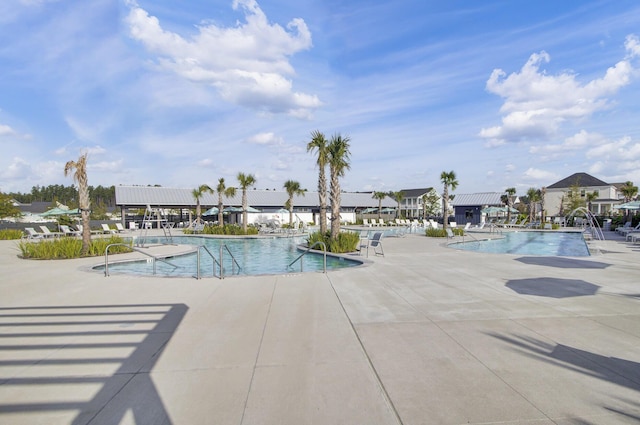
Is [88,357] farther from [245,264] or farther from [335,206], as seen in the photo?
[335,206]

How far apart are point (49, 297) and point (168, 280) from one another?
94.4 inches


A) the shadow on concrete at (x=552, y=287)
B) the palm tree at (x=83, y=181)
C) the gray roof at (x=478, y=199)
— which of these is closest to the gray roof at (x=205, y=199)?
the gray roof at (x=478, y=199)

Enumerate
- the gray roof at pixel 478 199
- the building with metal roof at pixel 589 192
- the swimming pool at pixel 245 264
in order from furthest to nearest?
the building with metal roof at pixel 589 192
the gray roof at pixel 478 199
the swimming pool at pixel 245 264

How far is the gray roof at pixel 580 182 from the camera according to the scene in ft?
187

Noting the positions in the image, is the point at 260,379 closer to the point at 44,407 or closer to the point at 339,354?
the point at 339,354

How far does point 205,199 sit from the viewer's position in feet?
138

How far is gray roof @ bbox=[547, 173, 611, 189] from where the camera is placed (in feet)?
187

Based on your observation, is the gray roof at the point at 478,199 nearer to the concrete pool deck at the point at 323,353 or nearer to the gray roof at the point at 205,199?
the gray roof at the point at 205,199

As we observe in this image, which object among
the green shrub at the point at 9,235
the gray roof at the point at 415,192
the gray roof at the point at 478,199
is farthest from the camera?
the gray roof at the point at 415,192

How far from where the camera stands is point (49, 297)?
24.0ft

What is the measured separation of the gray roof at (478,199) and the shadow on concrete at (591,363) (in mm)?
51793

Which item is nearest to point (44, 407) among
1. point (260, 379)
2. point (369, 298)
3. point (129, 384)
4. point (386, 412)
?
point (129, 384)

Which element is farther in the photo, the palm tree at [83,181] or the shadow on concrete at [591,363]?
the palm tree at [83,181]

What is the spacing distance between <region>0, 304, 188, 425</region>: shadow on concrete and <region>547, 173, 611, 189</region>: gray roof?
215ft
